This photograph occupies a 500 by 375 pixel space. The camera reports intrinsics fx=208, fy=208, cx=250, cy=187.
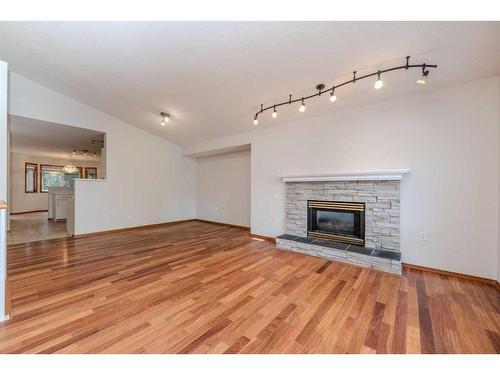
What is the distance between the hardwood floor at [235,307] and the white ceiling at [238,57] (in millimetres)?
2566

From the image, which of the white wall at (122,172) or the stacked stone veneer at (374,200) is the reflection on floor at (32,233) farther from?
the stacked stone veneer at (374,200)

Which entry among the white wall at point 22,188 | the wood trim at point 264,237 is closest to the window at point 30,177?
the white wall at point 22,188

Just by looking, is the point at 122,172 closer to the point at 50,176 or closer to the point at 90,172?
the point at 90,172

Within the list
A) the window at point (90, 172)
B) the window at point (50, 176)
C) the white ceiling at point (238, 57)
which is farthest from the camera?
the window at point (90, 172)

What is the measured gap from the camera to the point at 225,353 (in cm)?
139

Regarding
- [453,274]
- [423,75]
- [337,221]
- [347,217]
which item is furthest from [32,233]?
[453,274]

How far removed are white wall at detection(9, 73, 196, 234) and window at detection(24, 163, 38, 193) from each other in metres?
6.34

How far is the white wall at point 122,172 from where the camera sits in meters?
4.14

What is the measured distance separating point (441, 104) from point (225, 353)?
12.4 ft

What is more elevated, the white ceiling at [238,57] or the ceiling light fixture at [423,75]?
the white ceiling at [238,57]

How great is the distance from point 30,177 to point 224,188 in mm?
8583
